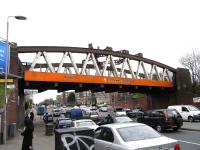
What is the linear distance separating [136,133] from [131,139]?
42 centimetres

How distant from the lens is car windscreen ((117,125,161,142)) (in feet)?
35.4

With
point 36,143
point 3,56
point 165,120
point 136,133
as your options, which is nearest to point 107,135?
point 136,133

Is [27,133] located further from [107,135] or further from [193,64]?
[193,64]

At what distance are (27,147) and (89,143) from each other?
15.9ft

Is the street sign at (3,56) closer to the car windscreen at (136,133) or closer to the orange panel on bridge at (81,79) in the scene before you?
the car windscreen at (136,133)

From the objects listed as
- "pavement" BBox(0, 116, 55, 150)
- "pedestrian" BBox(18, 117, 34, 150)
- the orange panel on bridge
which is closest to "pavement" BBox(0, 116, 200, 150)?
"pavement" BBox(0, 116, 55, 150)

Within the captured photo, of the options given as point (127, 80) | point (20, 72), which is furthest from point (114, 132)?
point (127, 80)

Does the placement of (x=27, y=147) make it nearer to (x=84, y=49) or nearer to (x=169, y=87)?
(x=84, y=49)

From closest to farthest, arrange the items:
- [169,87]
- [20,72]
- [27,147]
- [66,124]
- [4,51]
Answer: [27,147], [4,51], [66,124], [20,72], [169,87]

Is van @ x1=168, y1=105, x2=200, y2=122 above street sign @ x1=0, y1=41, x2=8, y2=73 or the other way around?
the other way around

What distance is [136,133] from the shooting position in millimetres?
11086

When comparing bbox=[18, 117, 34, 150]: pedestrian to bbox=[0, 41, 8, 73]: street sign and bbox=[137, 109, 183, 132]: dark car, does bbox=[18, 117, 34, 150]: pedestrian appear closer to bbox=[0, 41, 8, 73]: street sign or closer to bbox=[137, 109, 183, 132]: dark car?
bbox=[0, 41, 8, 73]: street sign

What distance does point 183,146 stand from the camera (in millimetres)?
17953

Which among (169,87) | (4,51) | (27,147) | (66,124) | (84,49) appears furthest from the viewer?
(169,87)
